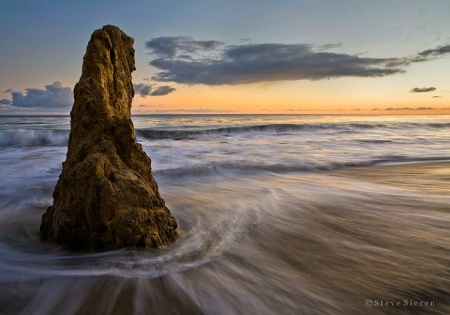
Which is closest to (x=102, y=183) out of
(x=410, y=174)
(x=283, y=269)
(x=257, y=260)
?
(x=257, y=260)

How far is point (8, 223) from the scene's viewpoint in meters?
4.50

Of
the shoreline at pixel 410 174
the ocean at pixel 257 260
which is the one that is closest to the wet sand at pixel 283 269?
the ocean at pixel 257 260

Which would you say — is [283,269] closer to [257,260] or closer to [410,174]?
[257,260]

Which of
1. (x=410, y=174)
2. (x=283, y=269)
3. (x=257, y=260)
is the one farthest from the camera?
(x=410, y=174)

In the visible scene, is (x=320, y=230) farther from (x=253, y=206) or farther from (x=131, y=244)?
(x=131, y=244)

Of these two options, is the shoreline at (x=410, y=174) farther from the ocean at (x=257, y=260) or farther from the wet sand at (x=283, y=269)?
the wet sand at (x=283, y=269)

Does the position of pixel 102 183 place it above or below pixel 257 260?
above

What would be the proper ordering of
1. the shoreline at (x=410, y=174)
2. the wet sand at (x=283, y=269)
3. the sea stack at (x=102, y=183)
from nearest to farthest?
1. the wet sand at (x=283, y=269)
2. the sea stack at (x=102, y=183)
3. the shoreline at (x=410, y=174)

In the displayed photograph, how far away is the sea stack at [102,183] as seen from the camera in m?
3.18

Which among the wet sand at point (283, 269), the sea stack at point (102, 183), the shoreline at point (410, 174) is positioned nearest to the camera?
the wet sand at point (283, 269)

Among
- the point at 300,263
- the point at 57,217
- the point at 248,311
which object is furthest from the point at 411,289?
the point at 57,217

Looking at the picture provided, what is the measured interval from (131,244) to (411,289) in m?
2.45

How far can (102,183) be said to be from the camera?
10.7ft

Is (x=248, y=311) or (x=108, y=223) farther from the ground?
(x=108, y=223)
